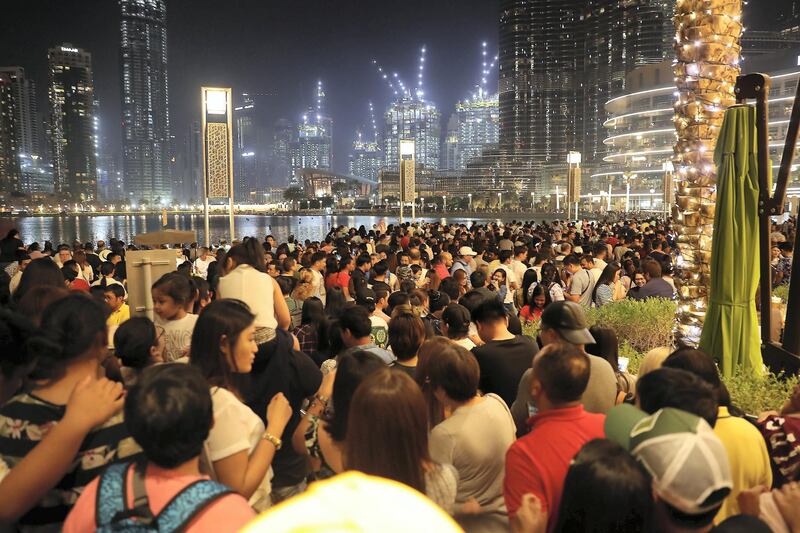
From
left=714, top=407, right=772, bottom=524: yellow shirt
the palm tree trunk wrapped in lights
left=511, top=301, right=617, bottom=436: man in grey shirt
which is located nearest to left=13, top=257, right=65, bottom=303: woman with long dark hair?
left=511, top=301, right=617, bottom=436: man in grey shirt

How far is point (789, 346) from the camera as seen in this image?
19.8 ft

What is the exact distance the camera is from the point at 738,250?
18.2 feet

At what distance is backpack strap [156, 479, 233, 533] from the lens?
63.9 inches

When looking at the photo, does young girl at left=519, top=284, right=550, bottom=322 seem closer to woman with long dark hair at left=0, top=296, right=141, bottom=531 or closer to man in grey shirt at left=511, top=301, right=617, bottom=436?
man in grey shirt at left=511, top=301, right=617, bottom=436

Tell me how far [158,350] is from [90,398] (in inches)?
65.7

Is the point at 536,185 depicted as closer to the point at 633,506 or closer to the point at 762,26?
the point at 762,26

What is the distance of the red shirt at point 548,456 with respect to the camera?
2.23 m

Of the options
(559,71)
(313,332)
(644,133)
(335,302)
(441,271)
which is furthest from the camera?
(559,71)

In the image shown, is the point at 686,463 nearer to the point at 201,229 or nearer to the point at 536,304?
the point at 536,304

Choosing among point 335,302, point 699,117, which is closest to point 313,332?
point 335,302

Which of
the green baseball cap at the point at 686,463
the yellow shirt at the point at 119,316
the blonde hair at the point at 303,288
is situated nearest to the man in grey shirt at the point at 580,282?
the blonde hair at the point at 303,288

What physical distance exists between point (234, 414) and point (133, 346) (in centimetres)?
120

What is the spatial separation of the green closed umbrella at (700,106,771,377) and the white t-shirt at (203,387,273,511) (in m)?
4.79

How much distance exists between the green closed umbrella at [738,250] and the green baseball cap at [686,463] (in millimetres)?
4210
